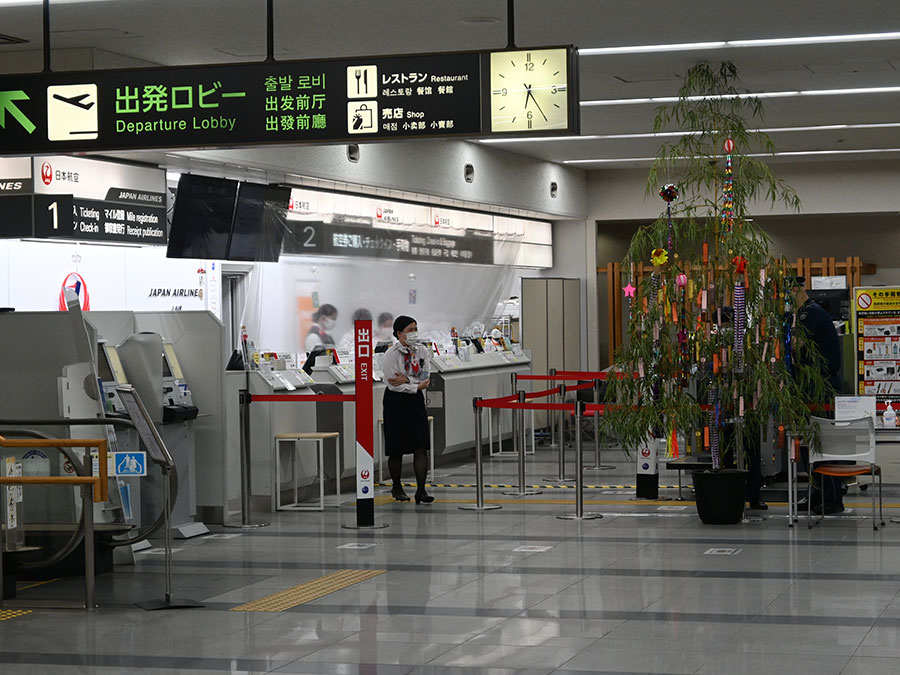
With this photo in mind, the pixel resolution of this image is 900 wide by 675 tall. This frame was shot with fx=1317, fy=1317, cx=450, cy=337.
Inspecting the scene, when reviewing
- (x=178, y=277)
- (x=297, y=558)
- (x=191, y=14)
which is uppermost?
(x=191, y=14)

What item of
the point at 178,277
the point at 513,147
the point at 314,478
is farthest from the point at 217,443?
the point at 513,147

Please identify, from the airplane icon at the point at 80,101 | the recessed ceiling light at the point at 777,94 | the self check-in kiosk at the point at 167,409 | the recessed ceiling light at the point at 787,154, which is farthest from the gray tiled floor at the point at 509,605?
the recessed ceiling light at the point at 787,154

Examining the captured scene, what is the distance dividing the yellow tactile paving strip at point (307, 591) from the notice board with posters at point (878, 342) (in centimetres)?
551

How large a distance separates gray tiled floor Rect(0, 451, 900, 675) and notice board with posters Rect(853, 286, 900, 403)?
7.11 feet

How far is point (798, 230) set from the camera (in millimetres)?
20406

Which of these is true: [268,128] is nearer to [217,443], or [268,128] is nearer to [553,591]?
[553,591]

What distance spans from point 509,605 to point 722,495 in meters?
3.09

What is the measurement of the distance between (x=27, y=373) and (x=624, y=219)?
11.9 meters

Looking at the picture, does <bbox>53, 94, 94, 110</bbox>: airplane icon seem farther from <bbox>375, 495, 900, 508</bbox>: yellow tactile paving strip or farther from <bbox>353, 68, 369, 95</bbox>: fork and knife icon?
<bbox>375, 495, 900, 508</bbox>: yellow tactile paving strip

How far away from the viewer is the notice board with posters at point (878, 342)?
36.6 feet

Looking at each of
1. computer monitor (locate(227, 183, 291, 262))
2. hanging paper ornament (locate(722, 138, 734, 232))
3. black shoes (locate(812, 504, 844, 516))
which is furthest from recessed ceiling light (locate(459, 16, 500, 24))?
black shoes (locate(812, 504, 844, 516))

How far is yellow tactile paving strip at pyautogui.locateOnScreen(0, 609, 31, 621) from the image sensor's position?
6.38m

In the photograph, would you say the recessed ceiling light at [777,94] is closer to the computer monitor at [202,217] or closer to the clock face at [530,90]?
the computer monitor at [202,217]

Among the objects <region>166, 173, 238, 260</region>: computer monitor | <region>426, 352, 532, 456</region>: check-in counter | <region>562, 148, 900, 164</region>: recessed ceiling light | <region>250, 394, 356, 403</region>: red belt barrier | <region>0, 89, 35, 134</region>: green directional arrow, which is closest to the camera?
<region>0, 89, 35, 134</region>: green directional arrow
